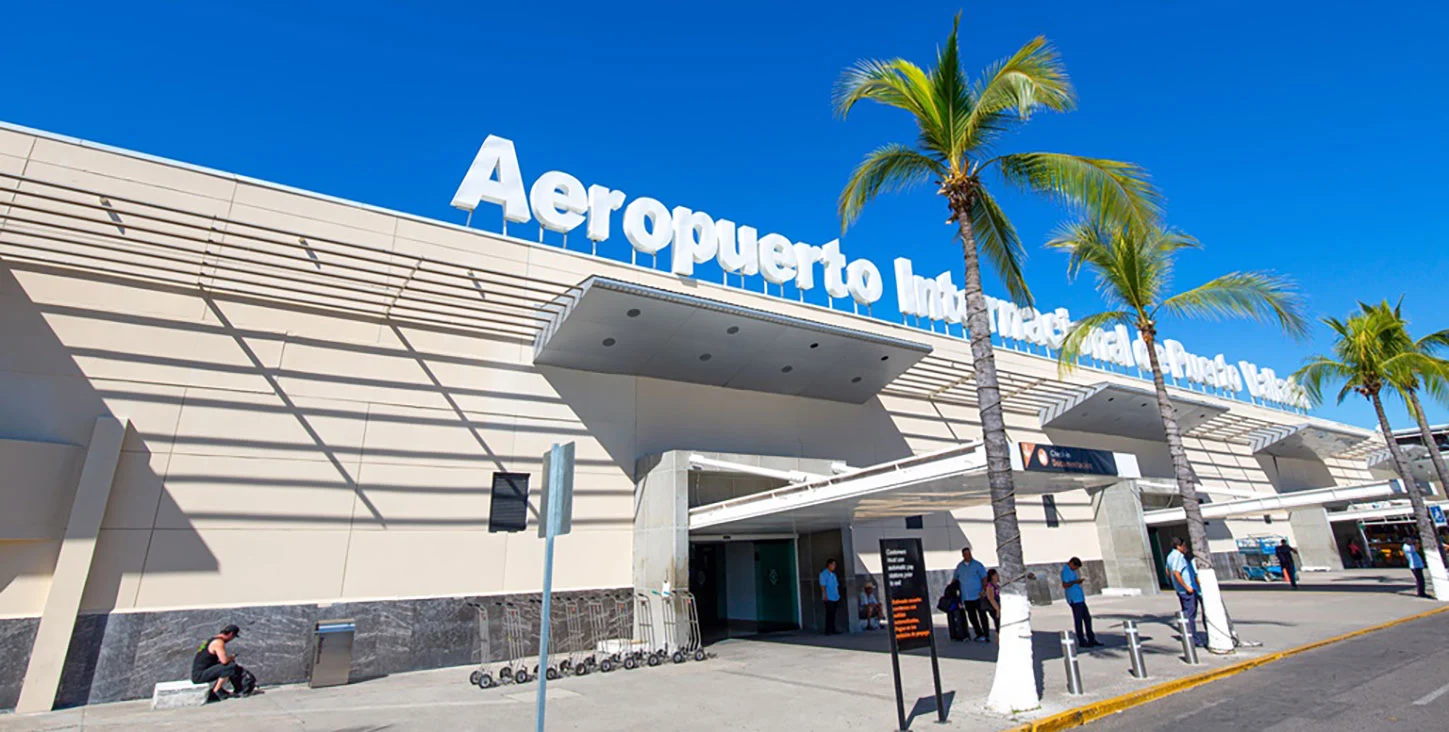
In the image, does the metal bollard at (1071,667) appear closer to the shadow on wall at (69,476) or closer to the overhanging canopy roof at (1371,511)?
the shadow on wall at (69,476)

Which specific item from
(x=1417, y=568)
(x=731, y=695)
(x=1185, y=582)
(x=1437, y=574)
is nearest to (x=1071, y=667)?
(x=731, y=695)

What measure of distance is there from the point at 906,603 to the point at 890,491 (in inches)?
160

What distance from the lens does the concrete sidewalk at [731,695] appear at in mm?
8039

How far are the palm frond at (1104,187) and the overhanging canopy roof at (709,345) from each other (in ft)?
21.5

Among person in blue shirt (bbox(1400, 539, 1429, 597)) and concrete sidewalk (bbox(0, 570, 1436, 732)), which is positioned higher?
person in blue shirt (bbox(1400, 539, 1429, 597))

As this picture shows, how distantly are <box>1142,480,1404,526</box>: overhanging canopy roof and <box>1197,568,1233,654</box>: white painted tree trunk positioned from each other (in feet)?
51.5

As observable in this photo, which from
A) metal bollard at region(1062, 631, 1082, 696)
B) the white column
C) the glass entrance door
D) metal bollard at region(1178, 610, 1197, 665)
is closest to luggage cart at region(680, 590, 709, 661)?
the glass entrance door

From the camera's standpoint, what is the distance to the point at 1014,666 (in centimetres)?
788

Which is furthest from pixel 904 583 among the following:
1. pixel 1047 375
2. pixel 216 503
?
pixel 1047 375

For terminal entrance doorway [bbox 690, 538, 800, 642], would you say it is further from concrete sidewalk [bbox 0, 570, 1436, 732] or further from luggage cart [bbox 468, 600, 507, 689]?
luggage cart [bbox 468, 600, 507, 689]

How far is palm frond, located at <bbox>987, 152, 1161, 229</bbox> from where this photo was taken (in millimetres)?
9930

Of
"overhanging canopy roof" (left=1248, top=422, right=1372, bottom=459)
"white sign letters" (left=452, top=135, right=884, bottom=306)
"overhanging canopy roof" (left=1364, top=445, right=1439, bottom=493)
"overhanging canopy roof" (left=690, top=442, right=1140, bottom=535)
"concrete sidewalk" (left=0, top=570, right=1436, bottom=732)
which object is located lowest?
"concrete sidewalk" (left=0, top=570, right=1436, bottom=732)

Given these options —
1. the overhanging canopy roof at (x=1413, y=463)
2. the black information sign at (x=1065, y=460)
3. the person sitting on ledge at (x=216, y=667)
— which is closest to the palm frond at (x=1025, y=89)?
the black information sign at (x=1065, y=460)

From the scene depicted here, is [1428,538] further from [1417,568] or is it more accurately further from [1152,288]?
[1152,288]
